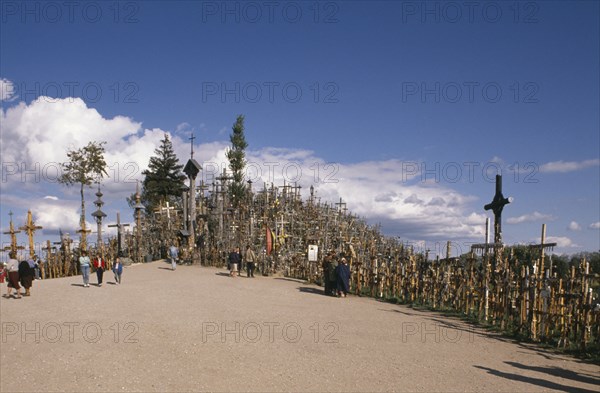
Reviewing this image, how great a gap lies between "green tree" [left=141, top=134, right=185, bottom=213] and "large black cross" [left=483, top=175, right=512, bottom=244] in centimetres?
4271

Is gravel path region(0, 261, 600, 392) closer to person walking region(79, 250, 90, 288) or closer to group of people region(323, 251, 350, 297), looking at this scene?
group of people region(323, 251, 350, 297)

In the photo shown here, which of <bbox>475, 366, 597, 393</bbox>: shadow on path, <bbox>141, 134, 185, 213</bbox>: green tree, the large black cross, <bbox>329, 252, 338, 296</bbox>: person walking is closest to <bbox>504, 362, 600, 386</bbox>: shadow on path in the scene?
<bbox>475, 366, 597, 393</bbox>: shadow on path

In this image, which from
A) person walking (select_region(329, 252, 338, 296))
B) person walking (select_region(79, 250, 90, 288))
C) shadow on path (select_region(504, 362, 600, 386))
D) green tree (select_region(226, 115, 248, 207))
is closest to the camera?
shadow on path (select_region(504, 362, 600, 386))

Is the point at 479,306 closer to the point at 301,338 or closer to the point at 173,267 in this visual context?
the point at 301,338

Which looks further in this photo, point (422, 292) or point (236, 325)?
point (422, 292)

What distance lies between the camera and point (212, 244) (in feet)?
96.7

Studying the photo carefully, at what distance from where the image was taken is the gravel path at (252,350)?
8.63m

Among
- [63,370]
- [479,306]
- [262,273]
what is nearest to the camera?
[63,370]

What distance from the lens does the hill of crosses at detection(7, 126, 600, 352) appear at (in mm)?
12500

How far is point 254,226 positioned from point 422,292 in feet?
46.4

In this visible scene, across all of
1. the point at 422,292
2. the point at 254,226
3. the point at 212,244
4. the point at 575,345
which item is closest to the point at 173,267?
the point at 212,244

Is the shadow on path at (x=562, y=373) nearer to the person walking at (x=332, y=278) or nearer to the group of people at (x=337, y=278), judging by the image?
the group of people at (x=337, y=278)

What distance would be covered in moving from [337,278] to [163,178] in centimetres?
4279

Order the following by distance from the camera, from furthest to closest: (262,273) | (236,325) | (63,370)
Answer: (262,273) → (236,325) → (63,370)
